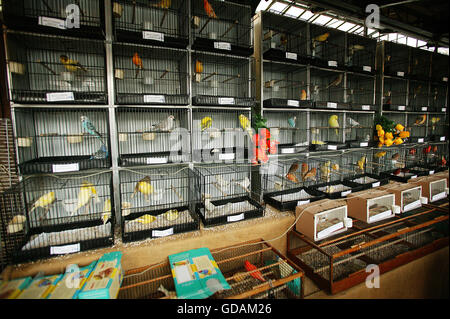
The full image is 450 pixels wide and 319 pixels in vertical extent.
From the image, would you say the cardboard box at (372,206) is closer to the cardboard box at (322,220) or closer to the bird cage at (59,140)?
the cardboard box at (322,220)

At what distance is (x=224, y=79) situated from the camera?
2.13m

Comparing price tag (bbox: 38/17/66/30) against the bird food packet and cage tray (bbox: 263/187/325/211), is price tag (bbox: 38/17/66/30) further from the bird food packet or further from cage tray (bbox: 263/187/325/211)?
cage tray (bbox: 263/187/325/211)

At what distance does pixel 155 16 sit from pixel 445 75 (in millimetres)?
4364

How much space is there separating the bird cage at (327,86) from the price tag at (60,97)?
241 centimetres

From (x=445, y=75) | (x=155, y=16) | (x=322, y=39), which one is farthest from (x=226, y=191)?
(x=445, y=75)

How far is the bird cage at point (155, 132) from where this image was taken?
1.67m

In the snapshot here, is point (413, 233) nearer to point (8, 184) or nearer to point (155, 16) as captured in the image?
point (155, 16)

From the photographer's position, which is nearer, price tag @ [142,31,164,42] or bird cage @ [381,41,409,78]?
price tag @ [142,31,164,42]

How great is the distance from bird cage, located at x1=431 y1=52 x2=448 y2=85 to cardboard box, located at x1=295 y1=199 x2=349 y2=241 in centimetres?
327

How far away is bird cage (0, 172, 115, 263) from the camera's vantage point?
1.18 meters

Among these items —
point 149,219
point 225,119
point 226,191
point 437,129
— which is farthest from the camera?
point 437,129

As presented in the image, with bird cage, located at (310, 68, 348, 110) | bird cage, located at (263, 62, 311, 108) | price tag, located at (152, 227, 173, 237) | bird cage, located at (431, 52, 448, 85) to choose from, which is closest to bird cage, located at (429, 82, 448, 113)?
bird cage, located at (431, 52, 448, 85)

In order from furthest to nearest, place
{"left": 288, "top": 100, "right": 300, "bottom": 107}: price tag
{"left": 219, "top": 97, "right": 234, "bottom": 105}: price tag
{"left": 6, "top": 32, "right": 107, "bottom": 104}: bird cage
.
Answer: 1. {"left": 288, "top": 100, "right": 300, "bottom": 107}: price tag
2. {"left": 219, "top": 97, "right": 234, "bottom": 105}: price tag
3. {"left": 6, "top": 32, "right": 107, "bottom": 104}: bird cage

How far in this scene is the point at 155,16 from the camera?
5.93 ft
